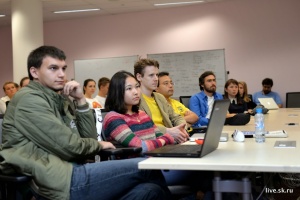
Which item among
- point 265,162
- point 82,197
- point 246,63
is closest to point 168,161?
point 265,162

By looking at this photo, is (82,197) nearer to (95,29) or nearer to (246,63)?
(246,63)

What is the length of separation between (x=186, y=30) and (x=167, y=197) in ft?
23.2

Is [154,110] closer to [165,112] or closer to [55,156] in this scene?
[165,112]

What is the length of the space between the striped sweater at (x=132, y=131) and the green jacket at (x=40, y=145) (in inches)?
11.8

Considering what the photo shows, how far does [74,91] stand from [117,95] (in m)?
0.29

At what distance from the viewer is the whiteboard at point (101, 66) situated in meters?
9.09

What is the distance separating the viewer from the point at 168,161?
1.47 m

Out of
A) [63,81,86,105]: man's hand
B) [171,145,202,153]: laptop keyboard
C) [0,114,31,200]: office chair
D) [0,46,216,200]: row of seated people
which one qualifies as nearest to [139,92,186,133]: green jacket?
[63,81,86,105]: man's hand

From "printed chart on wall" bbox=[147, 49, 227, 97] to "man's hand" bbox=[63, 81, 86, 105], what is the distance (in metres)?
6.34

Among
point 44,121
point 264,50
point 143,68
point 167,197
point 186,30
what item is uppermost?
point 186,30

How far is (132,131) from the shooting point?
2299mm

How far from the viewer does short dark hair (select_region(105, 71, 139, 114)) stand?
7.64 ft

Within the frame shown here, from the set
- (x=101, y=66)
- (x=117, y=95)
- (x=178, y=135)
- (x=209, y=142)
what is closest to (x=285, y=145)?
(x=209, y=142)

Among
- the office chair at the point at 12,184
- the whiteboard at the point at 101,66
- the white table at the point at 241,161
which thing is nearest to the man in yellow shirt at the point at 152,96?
the white table at the point at 241,161
